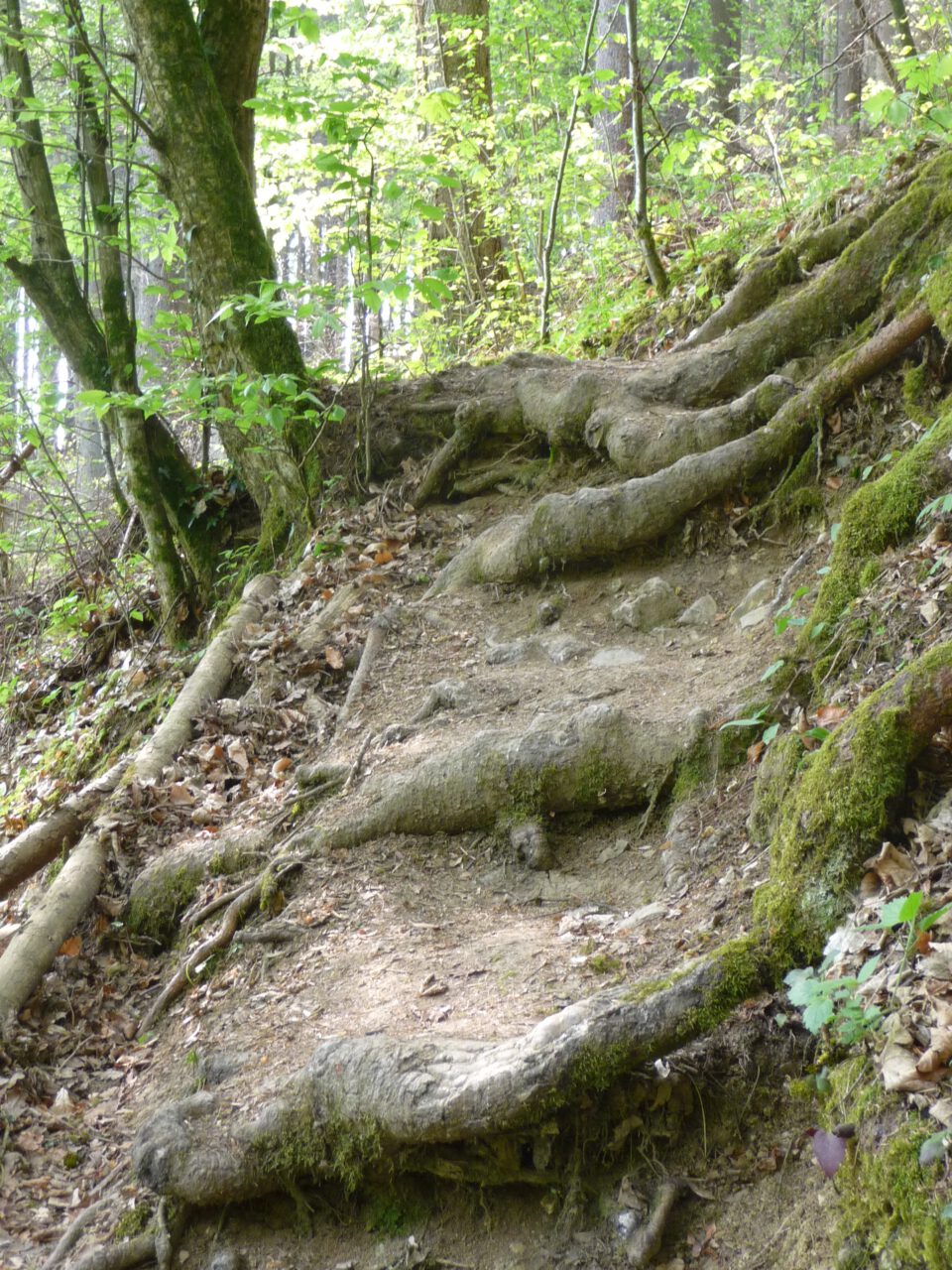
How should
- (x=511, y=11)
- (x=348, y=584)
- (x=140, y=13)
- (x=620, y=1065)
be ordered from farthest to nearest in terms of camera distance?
(x=511, y=11) < (x=140, y=13) < (x=348, y=584) < (x=620, y=1065)

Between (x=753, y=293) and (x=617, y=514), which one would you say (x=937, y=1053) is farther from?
(x=753, y=293)

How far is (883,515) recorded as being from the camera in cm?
389

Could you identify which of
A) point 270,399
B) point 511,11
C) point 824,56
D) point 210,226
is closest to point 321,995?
point 270,399

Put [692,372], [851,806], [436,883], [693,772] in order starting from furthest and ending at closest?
1. [692,372]
2. [436,883]
3. [693,772]
4. [851,806]

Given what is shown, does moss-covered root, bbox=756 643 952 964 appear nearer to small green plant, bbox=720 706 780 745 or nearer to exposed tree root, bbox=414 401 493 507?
small green plant, bbox=720 706 780 745

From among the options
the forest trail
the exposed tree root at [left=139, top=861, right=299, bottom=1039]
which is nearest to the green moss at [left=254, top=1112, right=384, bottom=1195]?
the forest trail

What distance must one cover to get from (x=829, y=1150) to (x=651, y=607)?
3620 millimetres

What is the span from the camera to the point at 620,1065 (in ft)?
8.53

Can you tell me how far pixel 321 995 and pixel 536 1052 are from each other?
135 cm

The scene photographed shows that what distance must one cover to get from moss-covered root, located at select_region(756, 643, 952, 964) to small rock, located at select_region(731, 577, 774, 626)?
2208 millimetres

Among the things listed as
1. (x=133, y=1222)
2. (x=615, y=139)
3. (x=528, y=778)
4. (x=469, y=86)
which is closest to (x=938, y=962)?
(x=528, y=778)

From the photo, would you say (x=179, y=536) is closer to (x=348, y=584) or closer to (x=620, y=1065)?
(x=348, y=584)

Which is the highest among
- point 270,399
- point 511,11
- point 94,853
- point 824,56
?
point 824,56

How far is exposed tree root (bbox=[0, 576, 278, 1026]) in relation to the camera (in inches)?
184
